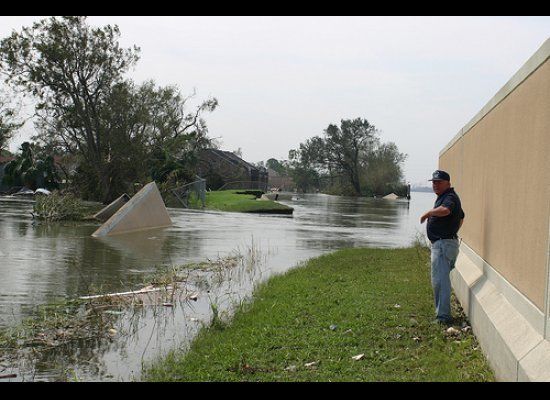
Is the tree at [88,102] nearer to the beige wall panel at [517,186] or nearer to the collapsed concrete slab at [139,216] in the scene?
the collapsed concrete slab at [139,216]

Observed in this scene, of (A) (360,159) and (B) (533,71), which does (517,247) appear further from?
(A) (360,159)

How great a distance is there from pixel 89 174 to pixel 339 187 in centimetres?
6972

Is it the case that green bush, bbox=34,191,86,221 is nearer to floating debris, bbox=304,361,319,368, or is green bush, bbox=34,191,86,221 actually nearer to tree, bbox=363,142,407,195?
floating debris, bbox=304,361,319,368

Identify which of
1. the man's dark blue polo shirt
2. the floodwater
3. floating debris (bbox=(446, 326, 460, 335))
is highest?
the man's dark blue polo shirt

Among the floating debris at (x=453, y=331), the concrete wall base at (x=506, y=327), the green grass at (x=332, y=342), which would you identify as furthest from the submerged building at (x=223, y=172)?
the floating debris at (x=453, y=331)

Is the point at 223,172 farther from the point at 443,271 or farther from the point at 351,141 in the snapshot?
the point at 443,271

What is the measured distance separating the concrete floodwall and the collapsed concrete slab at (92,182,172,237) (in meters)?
14.4

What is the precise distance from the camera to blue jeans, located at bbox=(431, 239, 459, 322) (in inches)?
295

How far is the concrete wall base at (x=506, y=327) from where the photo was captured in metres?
4.49

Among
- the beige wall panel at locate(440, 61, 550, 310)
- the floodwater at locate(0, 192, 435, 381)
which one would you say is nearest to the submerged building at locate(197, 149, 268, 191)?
the floodwater at locate(0, 192, 435, 381)

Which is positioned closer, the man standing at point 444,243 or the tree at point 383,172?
the man standing at point 444,243

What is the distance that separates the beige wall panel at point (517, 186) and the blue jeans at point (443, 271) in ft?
1.66

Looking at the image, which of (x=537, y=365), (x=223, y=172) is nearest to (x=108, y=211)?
(x=537, y=365)
